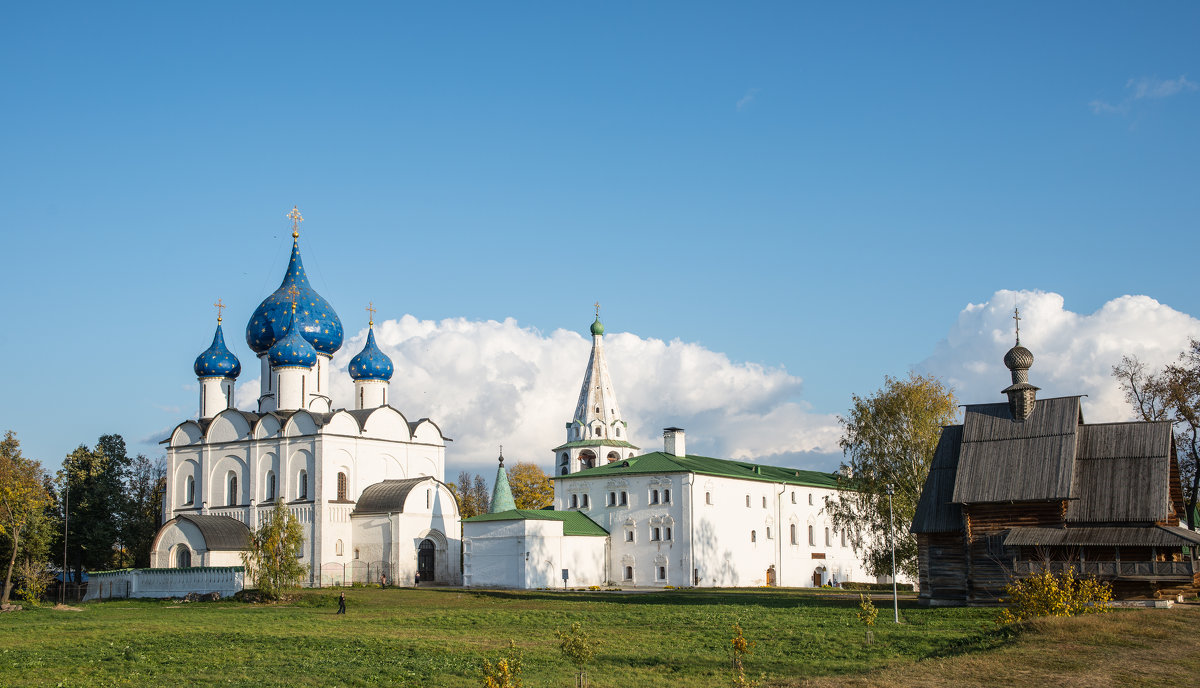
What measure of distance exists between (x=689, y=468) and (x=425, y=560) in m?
13.2

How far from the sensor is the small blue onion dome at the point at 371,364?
5584 centimetres

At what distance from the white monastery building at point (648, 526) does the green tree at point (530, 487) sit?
1221 centimetres

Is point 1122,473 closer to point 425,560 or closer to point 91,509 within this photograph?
point 425,560

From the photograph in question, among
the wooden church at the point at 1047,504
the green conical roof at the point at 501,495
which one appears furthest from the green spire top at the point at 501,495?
the wooden church at the point at 1047,504

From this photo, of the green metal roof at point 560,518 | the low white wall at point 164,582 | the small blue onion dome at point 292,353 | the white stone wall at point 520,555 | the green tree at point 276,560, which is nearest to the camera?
the green tree at point 276,560

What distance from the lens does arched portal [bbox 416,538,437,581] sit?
50344 millimetres

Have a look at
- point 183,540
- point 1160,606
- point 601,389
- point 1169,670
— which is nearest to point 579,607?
point 1160,606

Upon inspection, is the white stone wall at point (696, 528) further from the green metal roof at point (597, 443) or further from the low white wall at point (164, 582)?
the low white wall at point (164, 582)

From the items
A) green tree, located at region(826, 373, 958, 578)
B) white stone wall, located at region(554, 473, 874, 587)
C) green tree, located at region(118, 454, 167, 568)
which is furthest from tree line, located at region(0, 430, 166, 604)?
green tree, located at region(826, 373, 958, 578)

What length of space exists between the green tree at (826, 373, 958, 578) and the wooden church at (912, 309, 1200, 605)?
5559 millimetres

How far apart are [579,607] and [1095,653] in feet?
57.4

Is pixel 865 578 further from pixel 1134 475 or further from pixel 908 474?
pixel 1134 475

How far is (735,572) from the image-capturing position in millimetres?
53094

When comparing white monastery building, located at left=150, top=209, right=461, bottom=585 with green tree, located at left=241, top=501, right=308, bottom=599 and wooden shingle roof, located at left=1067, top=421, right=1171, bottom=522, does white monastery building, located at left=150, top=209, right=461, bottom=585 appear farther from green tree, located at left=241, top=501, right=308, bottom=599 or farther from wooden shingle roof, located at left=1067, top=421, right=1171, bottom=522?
wooden shingle roof, located at left=1067, top=421, right=1171, bottom=522
